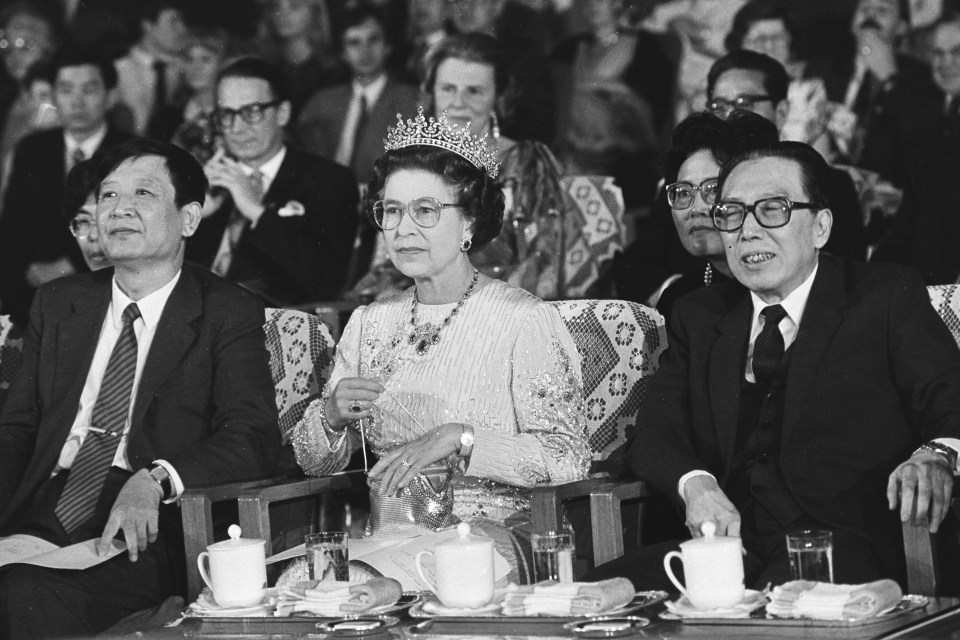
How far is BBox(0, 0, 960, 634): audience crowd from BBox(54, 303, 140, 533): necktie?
31mm

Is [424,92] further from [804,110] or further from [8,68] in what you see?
[8,68]

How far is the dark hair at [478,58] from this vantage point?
18.3 feet

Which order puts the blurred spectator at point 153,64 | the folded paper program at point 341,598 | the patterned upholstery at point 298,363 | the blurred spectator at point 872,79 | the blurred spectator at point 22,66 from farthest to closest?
the blurred spectator at point 22,66 < the blurred spectator at point 153,64 < the blurred spectator at point 872,79 < the patterned upholstery at point 298,363 < the folded paper program at point 341,598

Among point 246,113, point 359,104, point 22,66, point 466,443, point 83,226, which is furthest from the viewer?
point 22,66

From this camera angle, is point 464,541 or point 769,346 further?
point 769,346

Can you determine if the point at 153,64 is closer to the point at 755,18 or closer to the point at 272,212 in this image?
the point at 272,212

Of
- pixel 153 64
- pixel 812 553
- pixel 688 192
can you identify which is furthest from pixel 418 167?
pixel 153 64

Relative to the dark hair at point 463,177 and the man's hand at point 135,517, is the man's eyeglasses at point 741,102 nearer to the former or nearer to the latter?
the dark hair at point 463,177

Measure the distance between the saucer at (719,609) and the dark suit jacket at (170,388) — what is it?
1.50 metres

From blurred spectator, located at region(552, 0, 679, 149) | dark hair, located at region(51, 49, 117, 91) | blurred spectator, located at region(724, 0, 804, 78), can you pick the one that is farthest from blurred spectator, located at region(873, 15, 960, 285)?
dark hair, located at region(51, 49, 117, 91)

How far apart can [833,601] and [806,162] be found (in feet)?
4.18

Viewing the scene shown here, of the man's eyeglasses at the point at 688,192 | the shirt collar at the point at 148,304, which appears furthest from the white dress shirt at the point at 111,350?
the man's eyeglasses at the point at 688,192

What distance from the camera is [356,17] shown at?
608 cm

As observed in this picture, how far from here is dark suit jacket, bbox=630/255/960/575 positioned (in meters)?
2.99
